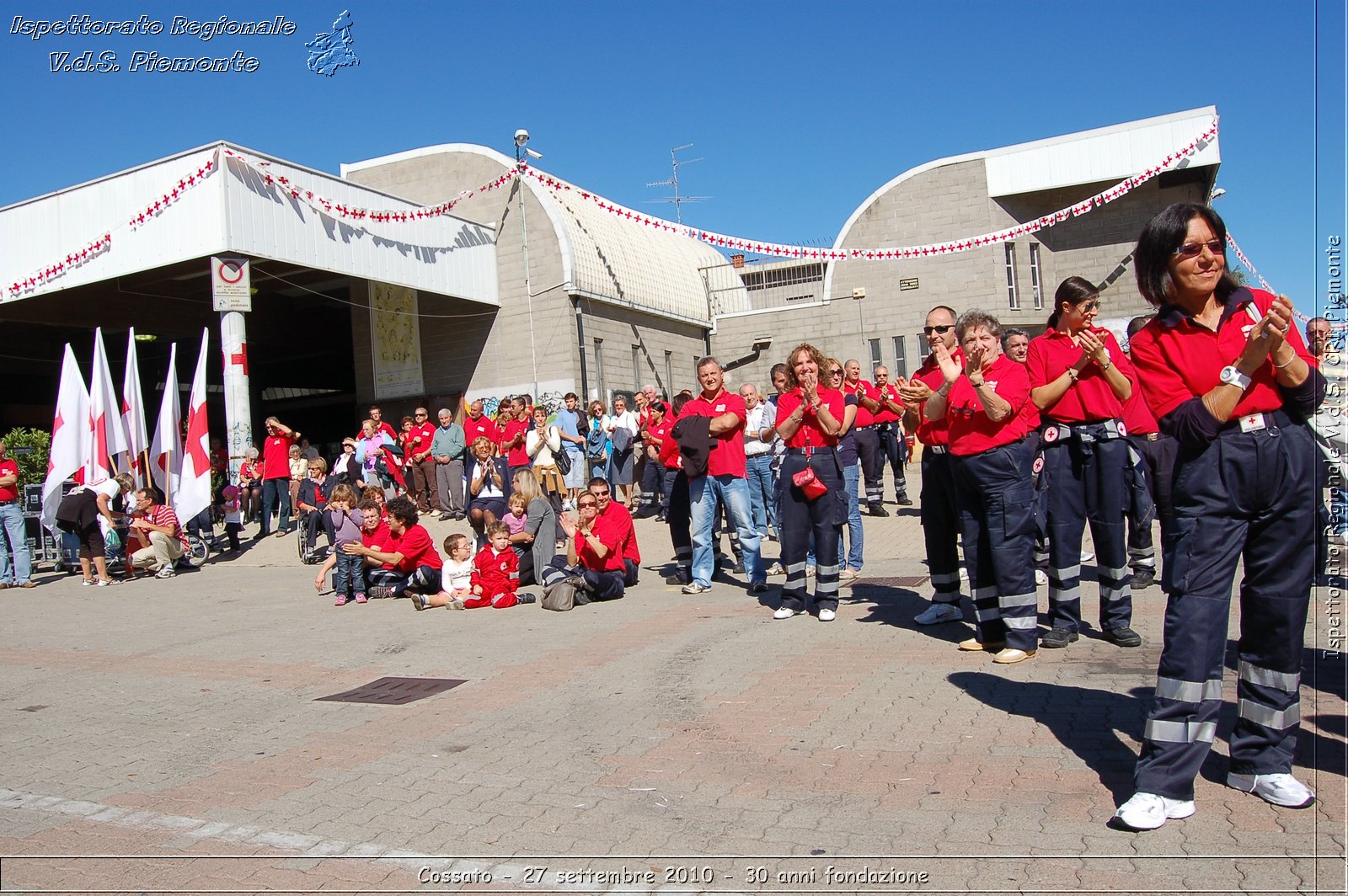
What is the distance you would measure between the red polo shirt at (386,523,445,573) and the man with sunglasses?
551 centimetres

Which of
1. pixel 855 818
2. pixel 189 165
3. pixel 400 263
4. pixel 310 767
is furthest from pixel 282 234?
pixel 855 818

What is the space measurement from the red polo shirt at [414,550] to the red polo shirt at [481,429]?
4.25m

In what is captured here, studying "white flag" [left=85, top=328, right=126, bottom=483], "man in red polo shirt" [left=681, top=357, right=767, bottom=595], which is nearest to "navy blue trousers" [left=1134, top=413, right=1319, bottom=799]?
"man in red polo shirt" [left=681, top=357, right=767, bottom=595]

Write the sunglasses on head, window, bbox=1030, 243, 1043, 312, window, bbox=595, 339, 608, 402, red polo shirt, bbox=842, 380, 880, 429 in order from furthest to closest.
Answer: window, bbox=1030, 243, 1043, 312 < window, bbox=595, 339, 608, 402 < red polo shirt, bbox=842, 380, 880, 429 < the sunglasses on head

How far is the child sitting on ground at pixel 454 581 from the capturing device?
996cm

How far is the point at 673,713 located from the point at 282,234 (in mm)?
16597

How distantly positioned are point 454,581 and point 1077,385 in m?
6.28

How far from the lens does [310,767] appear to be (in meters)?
4.89

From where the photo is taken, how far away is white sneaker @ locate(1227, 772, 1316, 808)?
3545 mm

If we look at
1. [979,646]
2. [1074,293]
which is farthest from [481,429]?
[1074,293]

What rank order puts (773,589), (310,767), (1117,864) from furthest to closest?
(773,589) < (310,767) < (1117,864)

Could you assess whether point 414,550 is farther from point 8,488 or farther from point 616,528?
point 8,488

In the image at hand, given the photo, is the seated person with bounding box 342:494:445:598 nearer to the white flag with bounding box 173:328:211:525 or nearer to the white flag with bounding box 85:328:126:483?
the white flag with bounding box 173:328:211:525

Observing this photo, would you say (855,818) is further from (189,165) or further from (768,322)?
(768,322)
